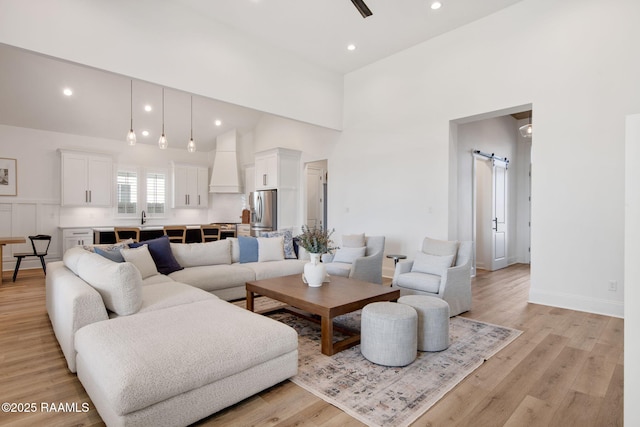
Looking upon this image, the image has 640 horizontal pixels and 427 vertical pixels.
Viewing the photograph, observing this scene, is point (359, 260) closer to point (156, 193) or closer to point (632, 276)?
point (632, 276)

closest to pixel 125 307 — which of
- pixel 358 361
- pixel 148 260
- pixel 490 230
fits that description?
pixel 148 260

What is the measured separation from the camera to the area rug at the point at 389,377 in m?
2.02

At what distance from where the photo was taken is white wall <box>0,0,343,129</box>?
339 cm

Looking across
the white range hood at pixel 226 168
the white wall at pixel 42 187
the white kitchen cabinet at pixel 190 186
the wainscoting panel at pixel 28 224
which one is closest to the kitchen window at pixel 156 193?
the white kitchen cabinet at pixel 190 186

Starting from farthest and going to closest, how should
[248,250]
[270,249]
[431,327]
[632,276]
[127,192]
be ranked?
[127,192]
[270,249]
[248,250]
[431,327]
[632,276]

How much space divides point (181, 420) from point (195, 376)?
24 cm

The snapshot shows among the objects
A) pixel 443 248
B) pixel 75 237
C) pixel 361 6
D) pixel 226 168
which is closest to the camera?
pixel 361 6

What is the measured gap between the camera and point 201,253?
4434 mm

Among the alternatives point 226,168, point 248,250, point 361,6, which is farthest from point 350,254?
point 226,168

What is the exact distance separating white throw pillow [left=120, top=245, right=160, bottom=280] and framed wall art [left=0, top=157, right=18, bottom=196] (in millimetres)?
4874

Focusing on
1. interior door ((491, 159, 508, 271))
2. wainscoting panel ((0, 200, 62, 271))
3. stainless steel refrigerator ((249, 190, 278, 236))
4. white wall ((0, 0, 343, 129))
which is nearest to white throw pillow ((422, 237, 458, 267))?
interior door ((491, 159, 508, 271))

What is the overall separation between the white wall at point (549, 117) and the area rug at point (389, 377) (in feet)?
5.24

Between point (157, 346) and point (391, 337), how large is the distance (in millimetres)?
1588

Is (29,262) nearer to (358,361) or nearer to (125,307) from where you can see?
(125,307)
